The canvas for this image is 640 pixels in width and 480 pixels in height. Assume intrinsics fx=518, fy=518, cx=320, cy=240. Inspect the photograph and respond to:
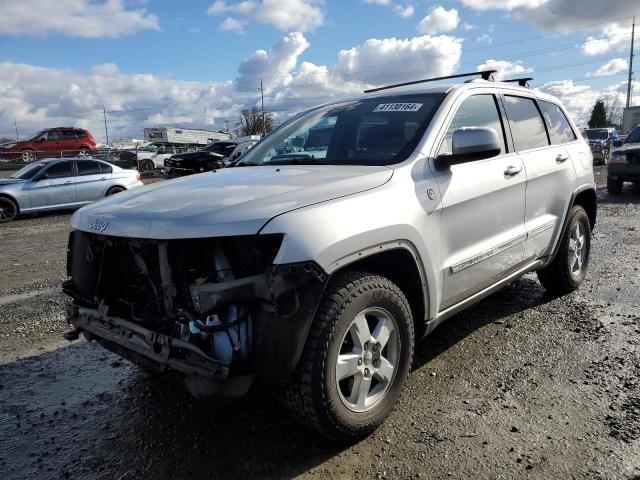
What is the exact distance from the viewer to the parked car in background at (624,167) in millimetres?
12484

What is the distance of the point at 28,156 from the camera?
90.6 feet

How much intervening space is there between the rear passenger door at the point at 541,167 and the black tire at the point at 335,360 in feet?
6.17

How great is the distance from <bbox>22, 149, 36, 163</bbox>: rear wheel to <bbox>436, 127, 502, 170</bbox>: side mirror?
2902cm

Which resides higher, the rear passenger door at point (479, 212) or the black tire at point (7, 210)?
the rear passenger door at point (479, 212)

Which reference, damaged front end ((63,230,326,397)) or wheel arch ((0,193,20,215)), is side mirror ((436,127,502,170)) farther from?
wheel arch ((0,193,20,215))

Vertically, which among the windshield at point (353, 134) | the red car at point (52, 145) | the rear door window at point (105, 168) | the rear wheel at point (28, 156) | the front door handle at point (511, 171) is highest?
the red car at point (52, 145)

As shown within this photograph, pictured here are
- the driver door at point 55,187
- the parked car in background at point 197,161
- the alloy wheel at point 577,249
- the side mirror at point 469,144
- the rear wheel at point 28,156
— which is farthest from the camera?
the rear wheel at point 28,156

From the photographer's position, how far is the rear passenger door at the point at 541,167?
410 cm

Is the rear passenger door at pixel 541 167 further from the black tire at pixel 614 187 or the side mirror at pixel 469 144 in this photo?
the black tire at pixel 614 187

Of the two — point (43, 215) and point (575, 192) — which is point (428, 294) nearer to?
point (575, 192)

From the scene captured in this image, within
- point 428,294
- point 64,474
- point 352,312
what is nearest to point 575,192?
point 428,294

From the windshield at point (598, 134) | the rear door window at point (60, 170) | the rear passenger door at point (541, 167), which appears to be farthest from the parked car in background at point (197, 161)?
the windshield at point (598, 134)

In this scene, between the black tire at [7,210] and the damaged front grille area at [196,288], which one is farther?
the black tire at [7,210]

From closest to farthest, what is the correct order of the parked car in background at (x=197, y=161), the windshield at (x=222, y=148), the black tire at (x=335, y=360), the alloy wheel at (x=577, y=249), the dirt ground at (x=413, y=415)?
the black tire at (x=335, y=360)
the dirt ground at (x=413, y=415)
the alloy wheel at (x=577, y=249)
the parked car in background at (x=197, y=161)
the windshield at (x=222, y=148)
